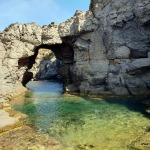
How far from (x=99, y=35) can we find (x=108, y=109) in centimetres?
1537

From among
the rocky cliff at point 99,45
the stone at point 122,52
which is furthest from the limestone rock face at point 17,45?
the stone at point 122,52

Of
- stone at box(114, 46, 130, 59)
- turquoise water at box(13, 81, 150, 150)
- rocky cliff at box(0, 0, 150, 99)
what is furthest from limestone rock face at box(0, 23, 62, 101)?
stone at box(114, 46, 130, 59)

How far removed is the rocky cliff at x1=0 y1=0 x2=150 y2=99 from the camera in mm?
36781

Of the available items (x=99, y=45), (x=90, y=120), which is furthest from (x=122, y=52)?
(x=90, y=120)

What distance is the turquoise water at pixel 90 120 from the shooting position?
58.6 feet

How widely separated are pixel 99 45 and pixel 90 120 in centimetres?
1870

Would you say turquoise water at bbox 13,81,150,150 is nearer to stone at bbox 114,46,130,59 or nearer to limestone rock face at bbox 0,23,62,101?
limestone rock face at bbox 0,23,62,101

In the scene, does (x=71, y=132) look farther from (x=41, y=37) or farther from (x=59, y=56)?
(x=59, y=56)

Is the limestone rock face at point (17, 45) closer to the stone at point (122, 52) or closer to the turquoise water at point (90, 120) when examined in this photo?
the turquoise water at point (90, 120)

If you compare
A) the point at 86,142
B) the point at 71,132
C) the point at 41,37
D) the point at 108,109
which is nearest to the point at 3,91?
the point at 41,37

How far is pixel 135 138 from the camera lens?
18.0 metres

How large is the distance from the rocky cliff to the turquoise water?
399 centimetres

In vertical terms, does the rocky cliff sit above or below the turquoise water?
above

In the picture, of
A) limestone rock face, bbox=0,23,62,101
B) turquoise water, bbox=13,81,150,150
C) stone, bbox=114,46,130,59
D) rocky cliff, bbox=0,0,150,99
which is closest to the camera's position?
turquoise water, bbox=13,81,150,150
